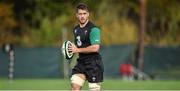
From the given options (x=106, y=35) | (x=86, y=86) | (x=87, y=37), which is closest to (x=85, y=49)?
(x=87, y=37)

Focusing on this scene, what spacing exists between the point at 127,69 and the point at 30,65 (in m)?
4.83

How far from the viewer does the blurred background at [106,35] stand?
3284 centimetres

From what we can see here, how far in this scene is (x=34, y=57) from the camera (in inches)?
1304

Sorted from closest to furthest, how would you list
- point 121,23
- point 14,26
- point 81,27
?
point 81,27, point 121,23, point 14,26

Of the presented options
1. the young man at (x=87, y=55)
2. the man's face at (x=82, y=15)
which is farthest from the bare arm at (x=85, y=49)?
the man's face at (x=82, y=15)

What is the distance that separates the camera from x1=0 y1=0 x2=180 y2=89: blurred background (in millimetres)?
32844

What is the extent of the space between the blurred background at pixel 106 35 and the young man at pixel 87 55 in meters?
20.9

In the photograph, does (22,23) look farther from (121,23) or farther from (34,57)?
(34,57)

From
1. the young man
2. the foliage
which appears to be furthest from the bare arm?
the foliage

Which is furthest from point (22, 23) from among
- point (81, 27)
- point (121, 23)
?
point (81, 27)

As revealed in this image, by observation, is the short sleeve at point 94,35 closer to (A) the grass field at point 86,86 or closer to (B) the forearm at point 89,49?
(B) the forearm at point 89,49

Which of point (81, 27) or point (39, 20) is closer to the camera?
point (81, 27)

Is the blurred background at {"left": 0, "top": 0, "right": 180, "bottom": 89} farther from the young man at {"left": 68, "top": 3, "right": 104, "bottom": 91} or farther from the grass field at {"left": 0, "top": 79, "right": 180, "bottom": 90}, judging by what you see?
the young man at {"left": 68, "top": 3, "right": 104, "bottom": 91}

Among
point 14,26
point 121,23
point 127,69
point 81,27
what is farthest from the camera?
point 14,26
